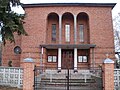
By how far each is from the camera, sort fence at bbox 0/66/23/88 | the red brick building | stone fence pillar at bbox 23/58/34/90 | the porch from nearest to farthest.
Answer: stone fence pillar at bbox 23/58/34/90, fence at bbox 0/66/23/88, the red brick building, the porch

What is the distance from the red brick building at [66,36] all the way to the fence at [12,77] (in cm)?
970

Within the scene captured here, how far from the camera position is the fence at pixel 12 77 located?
14266 mm

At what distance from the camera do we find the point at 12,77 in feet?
47.6

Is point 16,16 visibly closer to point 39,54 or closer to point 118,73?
point 118,73

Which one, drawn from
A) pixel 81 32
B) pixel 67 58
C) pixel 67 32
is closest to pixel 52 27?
pixel 67 32

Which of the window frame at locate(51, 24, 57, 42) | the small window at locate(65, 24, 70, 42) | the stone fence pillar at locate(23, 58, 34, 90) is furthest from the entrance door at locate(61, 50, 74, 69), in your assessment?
the stone fence pillar at locate(23, 58, 34, 90)

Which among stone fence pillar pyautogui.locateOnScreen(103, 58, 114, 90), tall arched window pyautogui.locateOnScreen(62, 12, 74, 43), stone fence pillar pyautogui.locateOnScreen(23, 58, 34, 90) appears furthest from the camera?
tall arched window pyautogui.locateOnScreen(62, 12, 74, 43)

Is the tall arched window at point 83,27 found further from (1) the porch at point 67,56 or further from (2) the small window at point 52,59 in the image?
(2) the small window at point 52,59

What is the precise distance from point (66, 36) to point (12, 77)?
1288cm

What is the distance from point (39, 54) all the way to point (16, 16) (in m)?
11.0

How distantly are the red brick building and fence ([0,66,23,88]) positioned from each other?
9.70 meters

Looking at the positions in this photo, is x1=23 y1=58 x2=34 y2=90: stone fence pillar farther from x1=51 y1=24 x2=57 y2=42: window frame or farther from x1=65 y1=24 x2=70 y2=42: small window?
x1=65 y1=24 x2=70 y2=42: small window

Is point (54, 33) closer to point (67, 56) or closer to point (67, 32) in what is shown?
point (67, 32)

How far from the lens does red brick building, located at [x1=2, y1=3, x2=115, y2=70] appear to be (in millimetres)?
24484
